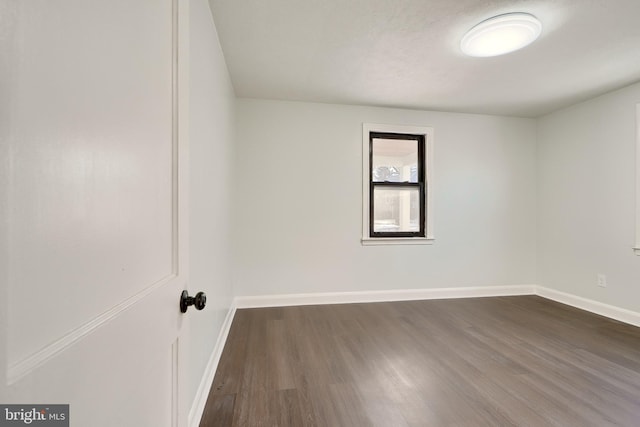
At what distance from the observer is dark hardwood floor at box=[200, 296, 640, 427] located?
4.84 feet

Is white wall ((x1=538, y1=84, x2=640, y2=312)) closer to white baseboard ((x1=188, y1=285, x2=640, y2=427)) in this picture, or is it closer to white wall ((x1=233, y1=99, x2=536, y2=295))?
white baseboard ((x1=188, y1=285, x2=640, y2=427))

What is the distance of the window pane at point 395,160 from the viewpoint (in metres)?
3.48

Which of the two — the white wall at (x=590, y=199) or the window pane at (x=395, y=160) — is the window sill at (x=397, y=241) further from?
the white wall at (x=590, y=199)

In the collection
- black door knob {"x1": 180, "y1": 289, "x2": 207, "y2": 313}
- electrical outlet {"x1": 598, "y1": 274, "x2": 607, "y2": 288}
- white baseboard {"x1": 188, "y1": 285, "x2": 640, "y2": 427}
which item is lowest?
white baseboard {"x1": 188, "y1": 285, "x2": 640, "y2": 427}

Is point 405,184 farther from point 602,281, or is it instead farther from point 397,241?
point 602,281

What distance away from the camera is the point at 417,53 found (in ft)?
7.23

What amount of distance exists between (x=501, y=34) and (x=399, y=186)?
6.27 feet

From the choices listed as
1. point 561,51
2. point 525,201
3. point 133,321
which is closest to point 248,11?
point 133,321

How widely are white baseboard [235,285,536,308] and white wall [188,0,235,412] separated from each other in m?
0.78

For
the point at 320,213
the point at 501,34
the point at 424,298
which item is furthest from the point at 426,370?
the point at 501,34

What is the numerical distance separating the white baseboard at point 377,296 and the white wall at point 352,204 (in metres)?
0.07

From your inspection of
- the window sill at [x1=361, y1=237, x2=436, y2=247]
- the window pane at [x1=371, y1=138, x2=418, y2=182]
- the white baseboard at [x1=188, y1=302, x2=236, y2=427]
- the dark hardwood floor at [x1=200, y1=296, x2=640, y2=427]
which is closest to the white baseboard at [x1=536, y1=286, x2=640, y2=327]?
the dark hardwood floor at [x1=200, y1=296, x2=640, y2=427]

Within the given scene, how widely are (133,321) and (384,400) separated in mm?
1591

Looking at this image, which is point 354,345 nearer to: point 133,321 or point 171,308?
point 171,308
